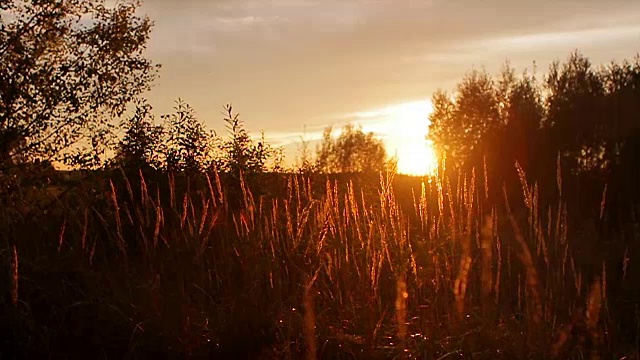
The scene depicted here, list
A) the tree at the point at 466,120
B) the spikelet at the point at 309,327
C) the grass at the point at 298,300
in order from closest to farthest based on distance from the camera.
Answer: the spikelet at the point at 309,327 → the grass at the point at 298,300 → the tree at the point at 466,120

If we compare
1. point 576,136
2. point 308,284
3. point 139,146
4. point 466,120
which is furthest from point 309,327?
point 466,120

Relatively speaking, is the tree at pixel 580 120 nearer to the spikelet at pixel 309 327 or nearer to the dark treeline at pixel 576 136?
the dark treeline at pixel 576 136

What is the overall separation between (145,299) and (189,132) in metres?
7.66

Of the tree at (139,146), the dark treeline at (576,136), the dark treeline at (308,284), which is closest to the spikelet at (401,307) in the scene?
the dark treeline at (308,284)

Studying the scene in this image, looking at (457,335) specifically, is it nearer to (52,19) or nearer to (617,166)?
(52,19)

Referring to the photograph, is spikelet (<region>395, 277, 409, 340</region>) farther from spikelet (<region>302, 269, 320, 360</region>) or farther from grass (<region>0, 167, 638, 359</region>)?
spikelet (<region>302, 269, 320, 360</region>)

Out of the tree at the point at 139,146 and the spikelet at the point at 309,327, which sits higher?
the tree at the point at 139,146

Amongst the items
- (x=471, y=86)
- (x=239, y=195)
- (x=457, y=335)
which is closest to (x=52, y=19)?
(x=239, y=195)

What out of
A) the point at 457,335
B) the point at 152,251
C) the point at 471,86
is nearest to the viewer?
the point at 457,335

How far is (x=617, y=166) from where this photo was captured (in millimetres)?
25656

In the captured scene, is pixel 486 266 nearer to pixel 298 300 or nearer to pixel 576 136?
pixel 298 300

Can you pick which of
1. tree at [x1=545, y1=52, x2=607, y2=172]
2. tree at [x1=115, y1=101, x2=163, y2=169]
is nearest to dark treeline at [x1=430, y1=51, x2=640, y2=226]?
tree at [x1=545, y1=52, x2=607, y2=172]

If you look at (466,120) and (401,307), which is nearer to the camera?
(401,307)

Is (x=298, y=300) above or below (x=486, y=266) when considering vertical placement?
below
